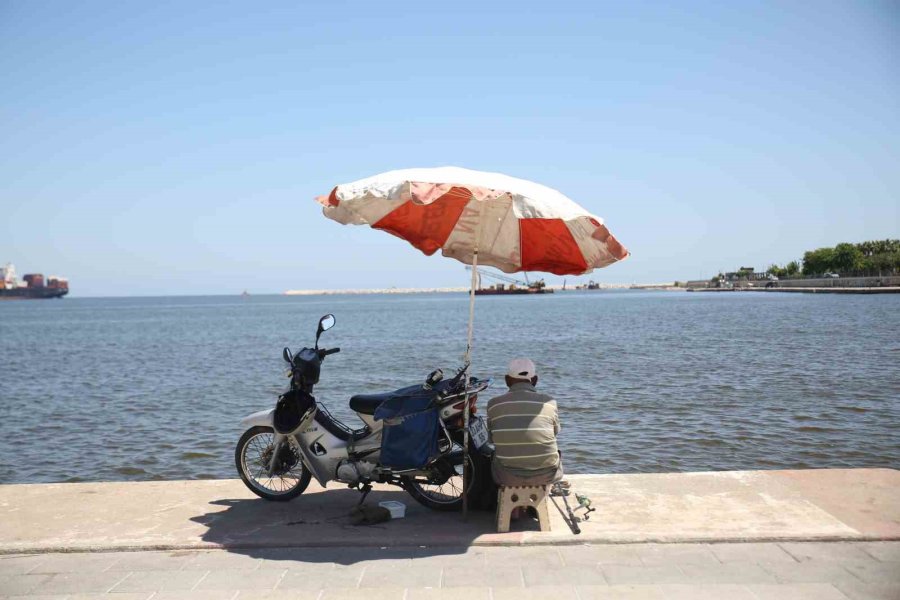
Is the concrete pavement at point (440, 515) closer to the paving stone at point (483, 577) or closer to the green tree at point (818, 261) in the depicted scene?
the paving stone at point (483, 577)

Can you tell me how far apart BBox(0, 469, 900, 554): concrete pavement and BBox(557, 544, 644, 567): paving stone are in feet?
0.32

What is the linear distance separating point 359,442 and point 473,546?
5.08 feet

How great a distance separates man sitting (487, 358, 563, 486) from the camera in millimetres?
5609

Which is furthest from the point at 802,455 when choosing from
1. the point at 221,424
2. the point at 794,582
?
the point at 221,424

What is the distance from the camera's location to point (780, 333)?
40.0 metres

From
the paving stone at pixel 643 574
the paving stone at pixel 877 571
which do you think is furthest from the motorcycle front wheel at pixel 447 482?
the paving stone at pixel 877 571

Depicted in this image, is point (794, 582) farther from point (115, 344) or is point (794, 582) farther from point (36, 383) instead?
point (115, 344)

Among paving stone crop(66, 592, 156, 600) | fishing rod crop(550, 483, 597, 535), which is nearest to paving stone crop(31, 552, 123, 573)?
paving stone crop(66, 592, 156, 600)

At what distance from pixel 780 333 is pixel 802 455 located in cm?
3115

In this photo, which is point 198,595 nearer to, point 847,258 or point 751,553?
point 751,553

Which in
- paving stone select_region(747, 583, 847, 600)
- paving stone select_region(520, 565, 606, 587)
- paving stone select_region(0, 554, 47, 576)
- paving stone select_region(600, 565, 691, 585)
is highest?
paving stone select_region(747, 583, 847, 600)

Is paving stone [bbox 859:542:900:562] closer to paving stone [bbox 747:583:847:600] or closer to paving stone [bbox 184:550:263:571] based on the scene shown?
paving stone [bbox 747:583:847:600]

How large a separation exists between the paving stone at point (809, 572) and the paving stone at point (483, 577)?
1.59m

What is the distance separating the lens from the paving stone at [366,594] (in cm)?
448
